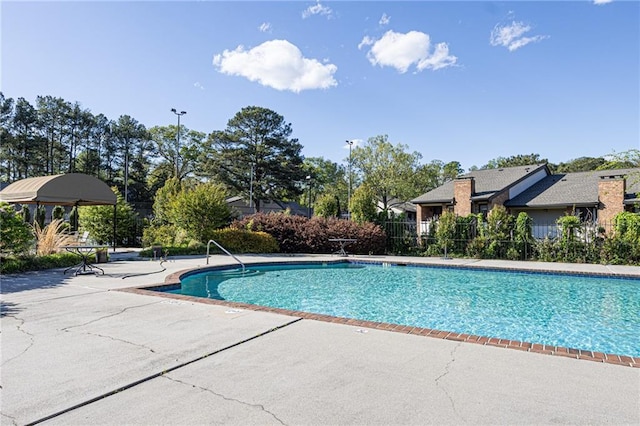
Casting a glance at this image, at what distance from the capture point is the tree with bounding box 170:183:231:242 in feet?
53.4

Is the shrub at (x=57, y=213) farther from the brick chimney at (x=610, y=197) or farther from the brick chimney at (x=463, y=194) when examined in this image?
the brick chimney at (x=610, y=197)

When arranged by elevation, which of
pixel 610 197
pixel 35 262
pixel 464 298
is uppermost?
pixel 610 197

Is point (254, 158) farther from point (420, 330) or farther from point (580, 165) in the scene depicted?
point (580, 165)

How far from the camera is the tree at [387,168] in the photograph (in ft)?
118

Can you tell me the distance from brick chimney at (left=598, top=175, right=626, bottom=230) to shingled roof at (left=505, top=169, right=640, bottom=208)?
0.29m

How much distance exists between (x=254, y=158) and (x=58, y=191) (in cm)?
2914

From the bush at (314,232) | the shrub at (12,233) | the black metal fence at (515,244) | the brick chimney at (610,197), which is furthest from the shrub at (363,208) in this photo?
the shrub at (12,233)

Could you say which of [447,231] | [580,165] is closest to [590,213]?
[447,231]

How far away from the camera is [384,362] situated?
11.8 feet

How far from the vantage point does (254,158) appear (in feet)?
137

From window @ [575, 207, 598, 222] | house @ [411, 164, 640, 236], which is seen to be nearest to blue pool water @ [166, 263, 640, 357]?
house @ [411, 164, 640, 236]

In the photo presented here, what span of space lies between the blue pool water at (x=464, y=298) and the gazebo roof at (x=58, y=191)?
6.20 metres

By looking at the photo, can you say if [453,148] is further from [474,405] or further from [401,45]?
[474,405]

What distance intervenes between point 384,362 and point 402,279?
8.47 meters
